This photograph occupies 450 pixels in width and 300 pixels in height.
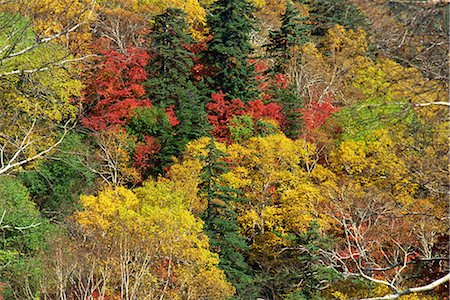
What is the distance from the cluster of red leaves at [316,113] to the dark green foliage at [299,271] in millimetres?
6160

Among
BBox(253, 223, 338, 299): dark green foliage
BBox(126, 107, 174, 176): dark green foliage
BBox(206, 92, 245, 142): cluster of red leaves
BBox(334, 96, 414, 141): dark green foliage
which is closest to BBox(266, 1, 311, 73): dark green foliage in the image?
BBox(206, 92, 245, 142): cluster of red leaves

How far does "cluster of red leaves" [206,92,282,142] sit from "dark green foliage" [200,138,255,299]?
3.47 meters

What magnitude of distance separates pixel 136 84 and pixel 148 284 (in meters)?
12.2

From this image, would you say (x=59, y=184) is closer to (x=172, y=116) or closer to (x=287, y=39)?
(x=172, y=116)

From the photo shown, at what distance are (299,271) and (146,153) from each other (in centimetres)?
751

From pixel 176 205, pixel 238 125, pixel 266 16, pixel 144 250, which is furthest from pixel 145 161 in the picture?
pixel 266 16

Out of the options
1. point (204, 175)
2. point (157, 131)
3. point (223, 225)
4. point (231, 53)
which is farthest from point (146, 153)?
point (231, 53)

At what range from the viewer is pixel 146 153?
21.9 meters

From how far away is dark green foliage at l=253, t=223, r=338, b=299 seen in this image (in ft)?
52.3

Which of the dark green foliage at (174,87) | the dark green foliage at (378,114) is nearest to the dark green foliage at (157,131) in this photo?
the dark green foliage at (174,87)

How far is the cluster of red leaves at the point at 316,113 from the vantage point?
24094 mm

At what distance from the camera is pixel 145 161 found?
21.7m

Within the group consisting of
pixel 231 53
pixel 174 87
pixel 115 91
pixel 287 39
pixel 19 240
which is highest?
pixel 231 53

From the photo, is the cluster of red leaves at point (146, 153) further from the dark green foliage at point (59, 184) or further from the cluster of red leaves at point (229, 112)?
the cluster of red leaves at point (229, 112)
